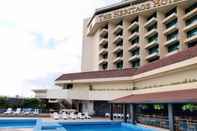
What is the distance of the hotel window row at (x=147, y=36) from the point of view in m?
36.8

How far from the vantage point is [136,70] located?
3225cm

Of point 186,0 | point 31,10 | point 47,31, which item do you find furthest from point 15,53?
point 186,0

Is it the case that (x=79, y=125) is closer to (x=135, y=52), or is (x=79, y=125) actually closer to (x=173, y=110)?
(x=173, y=110)

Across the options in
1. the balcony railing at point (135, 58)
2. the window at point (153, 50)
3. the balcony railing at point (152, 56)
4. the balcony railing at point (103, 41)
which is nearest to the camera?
the balcony railing at point (152, 56)

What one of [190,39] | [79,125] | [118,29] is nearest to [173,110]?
[79,125]

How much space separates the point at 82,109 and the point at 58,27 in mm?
16134

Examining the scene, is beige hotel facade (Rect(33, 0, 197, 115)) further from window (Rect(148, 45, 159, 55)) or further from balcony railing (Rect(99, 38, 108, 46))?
balcony railing (Rect(99, 38, 108, 46))

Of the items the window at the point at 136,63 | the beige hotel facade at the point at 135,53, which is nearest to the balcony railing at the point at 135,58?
the beige hotel facade at the point at 135,53

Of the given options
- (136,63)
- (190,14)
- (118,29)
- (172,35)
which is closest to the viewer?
(190,14)

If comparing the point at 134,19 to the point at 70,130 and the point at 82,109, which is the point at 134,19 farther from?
the point at 70,130

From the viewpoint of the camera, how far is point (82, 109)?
39875mm

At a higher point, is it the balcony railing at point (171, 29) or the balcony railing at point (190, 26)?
the balcony railing at point (171, 29)

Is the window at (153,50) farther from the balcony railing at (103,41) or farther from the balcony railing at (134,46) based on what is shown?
the balcony railing at (103,41)

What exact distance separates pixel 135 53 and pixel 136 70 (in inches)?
561
